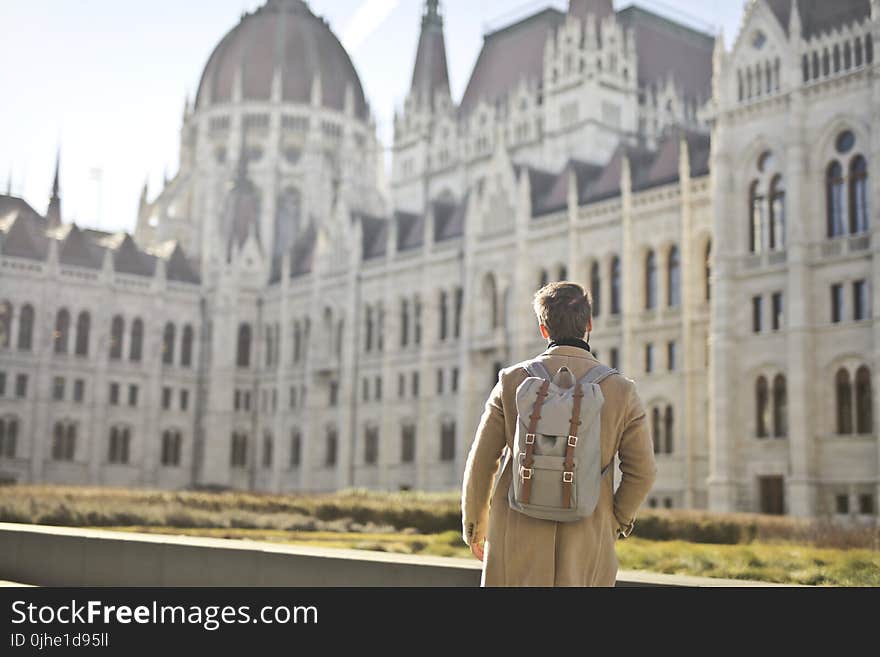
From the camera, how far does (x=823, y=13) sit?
4247 centimetres

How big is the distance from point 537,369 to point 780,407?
124 feet

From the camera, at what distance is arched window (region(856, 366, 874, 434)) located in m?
38.9

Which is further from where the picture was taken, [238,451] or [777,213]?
[238,451]

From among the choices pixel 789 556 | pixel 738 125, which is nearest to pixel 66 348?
pixel 738 125

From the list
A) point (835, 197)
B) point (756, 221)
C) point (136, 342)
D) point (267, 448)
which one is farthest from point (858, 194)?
point (136, 342)

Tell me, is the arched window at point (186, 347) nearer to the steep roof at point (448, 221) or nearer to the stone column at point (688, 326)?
the steep roof at point (448, 221)

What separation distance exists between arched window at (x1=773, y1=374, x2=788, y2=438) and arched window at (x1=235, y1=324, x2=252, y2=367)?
4107cm

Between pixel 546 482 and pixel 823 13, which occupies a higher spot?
pixel 823 13

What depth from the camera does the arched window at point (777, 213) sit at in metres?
42.4

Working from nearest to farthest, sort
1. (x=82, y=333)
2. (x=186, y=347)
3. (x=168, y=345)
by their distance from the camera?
(x=82, y=333) < (x=168, y=345) < (x=186, y=347)

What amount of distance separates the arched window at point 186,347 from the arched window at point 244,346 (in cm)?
332

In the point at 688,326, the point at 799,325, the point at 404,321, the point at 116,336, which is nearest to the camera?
the point at 799,325

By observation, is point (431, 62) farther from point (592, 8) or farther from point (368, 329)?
point (368, 329)

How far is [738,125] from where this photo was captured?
44125mm
